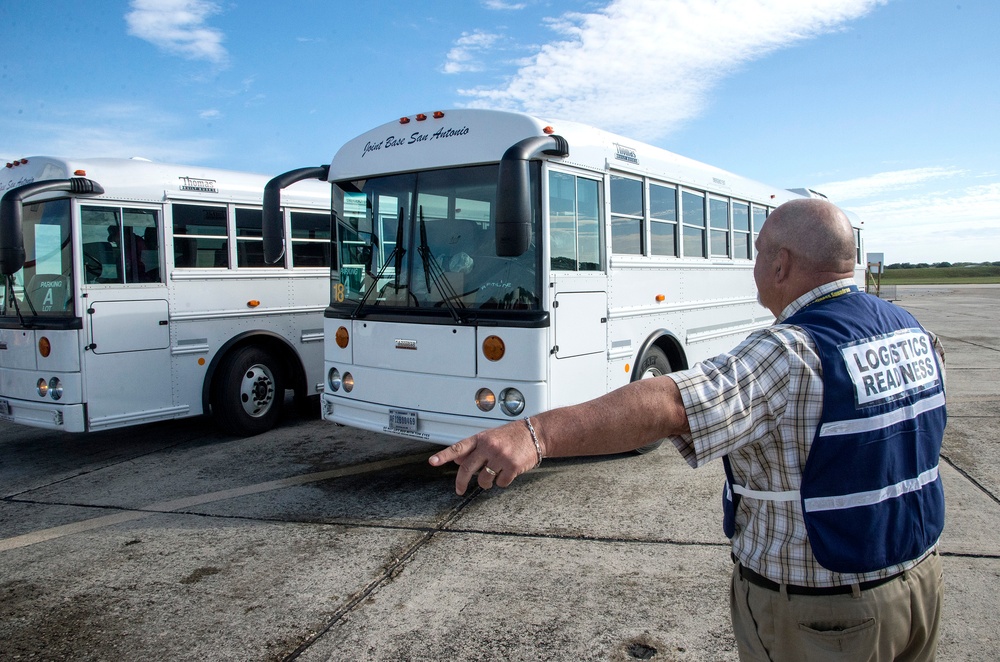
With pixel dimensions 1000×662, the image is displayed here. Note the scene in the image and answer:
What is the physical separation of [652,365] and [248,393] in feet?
14.1

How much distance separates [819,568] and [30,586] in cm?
437

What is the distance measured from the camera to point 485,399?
18.1 feet

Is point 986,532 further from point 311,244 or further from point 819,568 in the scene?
point 311,244

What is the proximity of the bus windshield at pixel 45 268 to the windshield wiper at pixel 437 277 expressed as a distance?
3368 millimetres

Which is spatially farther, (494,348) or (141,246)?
(141,246)

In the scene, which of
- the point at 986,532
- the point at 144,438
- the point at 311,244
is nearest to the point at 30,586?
the point at 144,438

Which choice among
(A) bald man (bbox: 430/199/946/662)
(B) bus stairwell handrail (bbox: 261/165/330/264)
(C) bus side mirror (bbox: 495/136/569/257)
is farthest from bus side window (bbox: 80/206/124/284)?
(A) bald man (bbox: 430/199/946/662)

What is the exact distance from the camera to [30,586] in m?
4.25

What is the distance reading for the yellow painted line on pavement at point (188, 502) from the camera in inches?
199

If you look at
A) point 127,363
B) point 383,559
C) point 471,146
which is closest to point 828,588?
point 383,559

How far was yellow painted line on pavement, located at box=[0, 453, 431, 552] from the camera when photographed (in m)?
5.05

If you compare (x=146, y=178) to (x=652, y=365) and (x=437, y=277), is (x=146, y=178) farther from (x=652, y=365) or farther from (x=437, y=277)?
(x=652, y=365)

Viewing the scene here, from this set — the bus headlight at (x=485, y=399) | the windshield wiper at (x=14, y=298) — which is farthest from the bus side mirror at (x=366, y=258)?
the windshield wiper at (x=14, y=298)

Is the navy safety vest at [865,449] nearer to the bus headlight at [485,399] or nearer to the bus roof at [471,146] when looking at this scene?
the bus headlight at [485,399]
